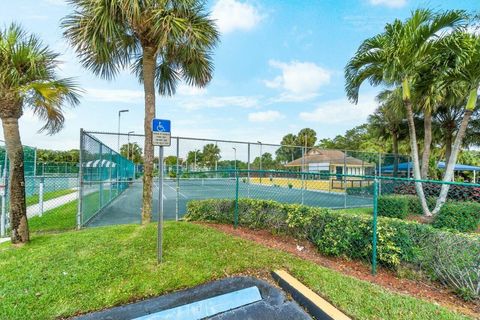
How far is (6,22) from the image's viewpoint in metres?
4.09

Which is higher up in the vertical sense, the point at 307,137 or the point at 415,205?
the point at 307,137

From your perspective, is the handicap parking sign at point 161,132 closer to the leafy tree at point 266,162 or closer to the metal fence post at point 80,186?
the metal fence post at point 80,186

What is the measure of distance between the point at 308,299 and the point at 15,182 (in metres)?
5.13

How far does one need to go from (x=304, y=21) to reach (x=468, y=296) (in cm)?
886

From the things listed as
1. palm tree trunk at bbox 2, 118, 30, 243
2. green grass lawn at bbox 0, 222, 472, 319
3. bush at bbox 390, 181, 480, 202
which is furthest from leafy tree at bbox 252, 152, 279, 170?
palm tree trunk at bbox 2, 118, 30, 243

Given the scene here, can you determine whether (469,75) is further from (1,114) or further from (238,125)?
(238,125)

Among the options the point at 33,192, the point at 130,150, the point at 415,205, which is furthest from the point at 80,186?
the point at 130,150

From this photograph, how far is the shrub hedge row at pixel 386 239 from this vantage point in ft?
9.80

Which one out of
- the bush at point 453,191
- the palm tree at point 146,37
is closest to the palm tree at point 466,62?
the bush at point 453,191

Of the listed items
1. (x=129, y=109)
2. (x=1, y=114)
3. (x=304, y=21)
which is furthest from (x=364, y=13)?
(x=129, y=109)

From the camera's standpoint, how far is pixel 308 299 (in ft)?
8.86

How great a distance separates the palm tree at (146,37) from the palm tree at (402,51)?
15.9 feet

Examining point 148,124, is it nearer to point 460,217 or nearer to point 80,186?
point 80,186

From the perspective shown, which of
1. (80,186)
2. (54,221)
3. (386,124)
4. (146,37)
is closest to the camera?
(146,37)
